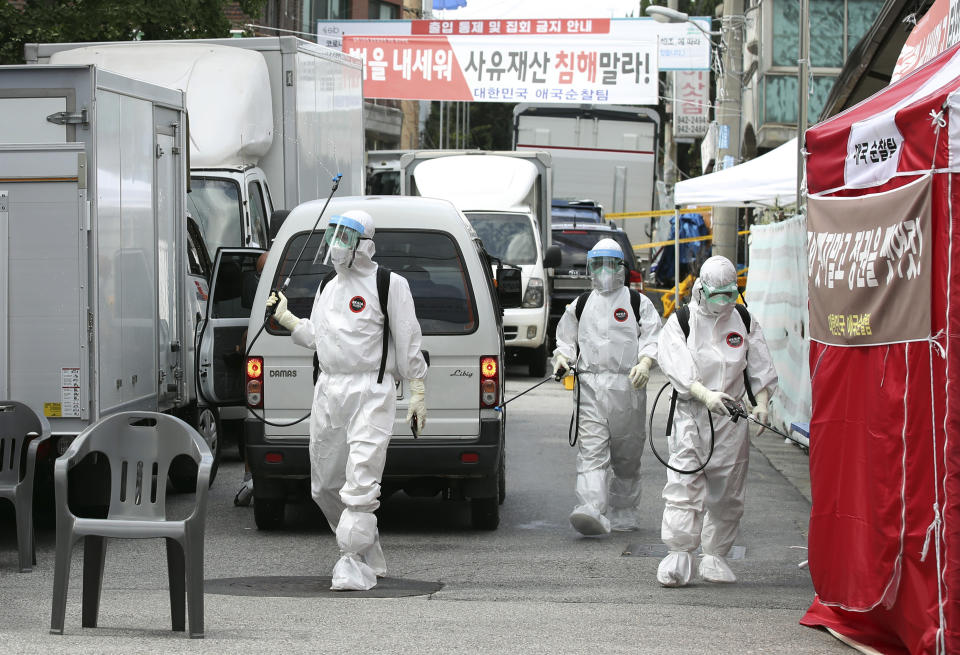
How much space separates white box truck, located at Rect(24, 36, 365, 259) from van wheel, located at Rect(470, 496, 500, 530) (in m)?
4.28

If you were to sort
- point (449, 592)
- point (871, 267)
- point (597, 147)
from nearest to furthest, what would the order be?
point (871, 267) < point (449, 592) < point (597, 147)

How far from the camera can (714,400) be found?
24.2 feet

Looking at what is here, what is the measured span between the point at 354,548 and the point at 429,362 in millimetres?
1631

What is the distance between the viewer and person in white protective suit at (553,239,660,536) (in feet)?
29.8

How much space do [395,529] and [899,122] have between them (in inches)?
189

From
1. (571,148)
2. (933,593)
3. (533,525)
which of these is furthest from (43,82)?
(571,148)

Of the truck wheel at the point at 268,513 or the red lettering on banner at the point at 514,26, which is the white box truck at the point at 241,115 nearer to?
the truck wheel at the point at 268,513

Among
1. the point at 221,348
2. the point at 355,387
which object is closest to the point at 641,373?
the point at 355,387

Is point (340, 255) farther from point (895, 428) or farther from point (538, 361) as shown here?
point (538, 361)

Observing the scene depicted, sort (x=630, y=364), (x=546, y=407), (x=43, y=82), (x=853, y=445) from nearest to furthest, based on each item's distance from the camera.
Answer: (x=853, y=445), (x=43, y=82), (x=630, y=364), (x=546, y=407)

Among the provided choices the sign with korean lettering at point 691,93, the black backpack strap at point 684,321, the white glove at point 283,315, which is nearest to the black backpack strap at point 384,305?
the white glove at point 283,315

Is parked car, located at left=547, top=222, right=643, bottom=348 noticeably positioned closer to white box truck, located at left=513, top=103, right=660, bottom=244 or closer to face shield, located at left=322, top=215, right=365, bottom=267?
white box truck, located at left=513, top=103, right=660, bottom=244

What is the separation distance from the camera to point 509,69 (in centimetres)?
2558

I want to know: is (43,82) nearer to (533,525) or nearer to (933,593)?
(533,525)
